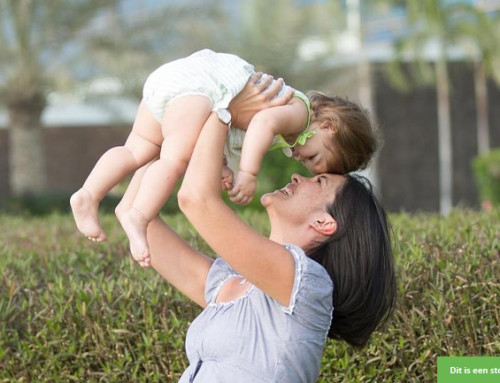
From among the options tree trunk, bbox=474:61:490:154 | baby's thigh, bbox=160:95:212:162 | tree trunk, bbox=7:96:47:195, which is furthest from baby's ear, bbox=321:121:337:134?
tree trunk, bbox=474:61:490:154

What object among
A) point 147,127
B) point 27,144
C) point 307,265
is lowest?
point 27,144

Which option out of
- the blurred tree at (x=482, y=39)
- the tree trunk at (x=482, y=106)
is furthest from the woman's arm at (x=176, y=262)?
the tree trunk at (x=482, y=106)

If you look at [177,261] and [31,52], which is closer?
[177,261]

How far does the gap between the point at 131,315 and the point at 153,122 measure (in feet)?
3.62

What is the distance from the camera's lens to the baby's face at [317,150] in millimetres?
2941

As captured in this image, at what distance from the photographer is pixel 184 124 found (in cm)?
272

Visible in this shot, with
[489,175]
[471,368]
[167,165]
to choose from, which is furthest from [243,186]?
[489,175]

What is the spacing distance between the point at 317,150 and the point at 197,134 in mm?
411

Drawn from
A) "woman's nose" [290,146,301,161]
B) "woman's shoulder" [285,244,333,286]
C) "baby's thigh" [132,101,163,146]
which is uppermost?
"baby's thigh" [132,101,163,146]

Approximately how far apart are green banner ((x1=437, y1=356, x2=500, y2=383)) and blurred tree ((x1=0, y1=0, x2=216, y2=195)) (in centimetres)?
1286

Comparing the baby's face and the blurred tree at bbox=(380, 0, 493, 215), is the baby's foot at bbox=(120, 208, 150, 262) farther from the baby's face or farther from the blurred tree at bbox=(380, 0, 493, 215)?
the blurred tree at bbox=(380, 0, 493, 215)

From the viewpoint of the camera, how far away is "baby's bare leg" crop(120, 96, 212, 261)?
272cm

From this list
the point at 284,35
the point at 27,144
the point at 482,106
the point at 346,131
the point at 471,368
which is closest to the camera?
the point at 346,131

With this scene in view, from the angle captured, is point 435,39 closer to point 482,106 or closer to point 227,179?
point 482,106
